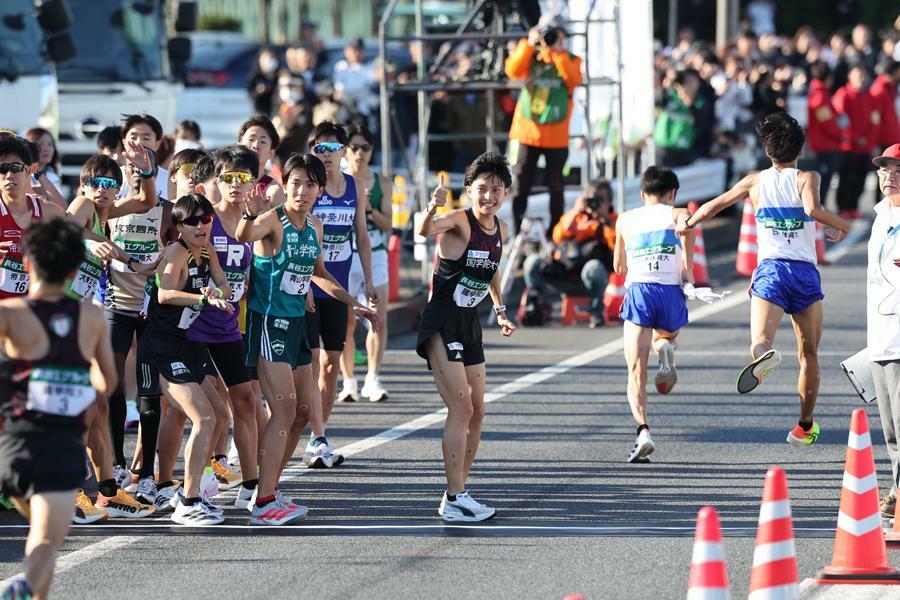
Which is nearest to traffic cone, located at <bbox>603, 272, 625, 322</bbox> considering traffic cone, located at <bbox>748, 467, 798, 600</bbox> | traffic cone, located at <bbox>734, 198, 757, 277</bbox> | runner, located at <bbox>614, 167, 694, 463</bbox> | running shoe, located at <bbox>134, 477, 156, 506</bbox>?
traffic cone, located at <bbox>734, 198, 757, 277</bbox>

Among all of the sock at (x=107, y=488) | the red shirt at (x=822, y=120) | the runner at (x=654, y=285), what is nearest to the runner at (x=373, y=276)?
the runner at (x=654, y=285)

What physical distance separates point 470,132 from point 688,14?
2359 cm

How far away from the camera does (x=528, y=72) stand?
52.8 feet

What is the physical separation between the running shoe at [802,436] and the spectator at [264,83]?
11848 mm

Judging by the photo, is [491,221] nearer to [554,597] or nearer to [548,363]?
[554,597]

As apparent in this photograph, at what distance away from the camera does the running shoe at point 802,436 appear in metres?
10.3

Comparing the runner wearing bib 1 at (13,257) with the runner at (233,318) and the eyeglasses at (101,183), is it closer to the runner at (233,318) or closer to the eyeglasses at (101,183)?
the eyeglasses at (101,183)

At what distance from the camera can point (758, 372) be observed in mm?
10141

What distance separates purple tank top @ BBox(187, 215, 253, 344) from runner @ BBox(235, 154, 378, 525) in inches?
3.0

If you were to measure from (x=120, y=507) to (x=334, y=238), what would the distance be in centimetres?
264

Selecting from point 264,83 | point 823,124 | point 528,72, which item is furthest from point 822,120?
point 528,72

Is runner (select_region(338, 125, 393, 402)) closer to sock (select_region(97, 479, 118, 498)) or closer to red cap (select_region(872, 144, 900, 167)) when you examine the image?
sock (select_region(97, 479, 118, 498))

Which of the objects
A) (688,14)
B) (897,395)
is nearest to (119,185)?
(897,395)

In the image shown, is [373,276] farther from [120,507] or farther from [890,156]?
[890,156]
